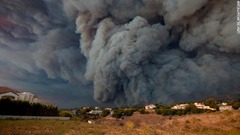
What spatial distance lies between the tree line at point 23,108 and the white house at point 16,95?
1342cm

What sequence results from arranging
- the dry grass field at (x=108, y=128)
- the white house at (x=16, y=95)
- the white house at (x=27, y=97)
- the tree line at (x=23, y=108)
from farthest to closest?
the white house at (x=27, y=97) < the white house at (x=16, y=95) < the tree line at (x=23, y=108) < the dry grass field at (x=108, y=128)

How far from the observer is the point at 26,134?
1585 cm

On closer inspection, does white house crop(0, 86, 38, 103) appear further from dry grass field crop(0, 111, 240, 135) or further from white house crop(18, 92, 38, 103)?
dry grass field crop(0, 111, 240, 135)

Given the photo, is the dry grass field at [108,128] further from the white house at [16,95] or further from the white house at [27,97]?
the white house at [27,97]

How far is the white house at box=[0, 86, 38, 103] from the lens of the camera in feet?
169

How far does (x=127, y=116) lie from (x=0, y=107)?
34874mm

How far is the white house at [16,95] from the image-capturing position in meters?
51.4

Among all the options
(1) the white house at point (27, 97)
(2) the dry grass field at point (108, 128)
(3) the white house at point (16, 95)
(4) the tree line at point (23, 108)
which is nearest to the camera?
(2) the dry grass field at point (108, 128)

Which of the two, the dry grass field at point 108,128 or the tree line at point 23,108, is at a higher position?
the tree line at point 23,108

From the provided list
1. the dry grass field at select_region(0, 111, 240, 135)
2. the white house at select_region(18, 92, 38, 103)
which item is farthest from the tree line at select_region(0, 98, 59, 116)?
the white house at select_region(18, 92, 38, 103)

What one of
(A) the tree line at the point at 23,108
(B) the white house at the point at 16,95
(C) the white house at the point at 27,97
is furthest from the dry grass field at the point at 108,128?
(C) the white house at the point at 27,97

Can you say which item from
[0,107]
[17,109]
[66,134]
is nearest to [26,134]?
[66,134]

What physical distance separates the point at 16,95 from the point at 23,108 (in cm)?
2305

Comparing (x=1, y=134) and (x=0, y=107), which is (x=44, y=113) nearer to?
(x=0, y=107)
